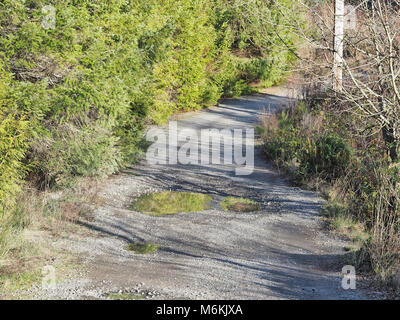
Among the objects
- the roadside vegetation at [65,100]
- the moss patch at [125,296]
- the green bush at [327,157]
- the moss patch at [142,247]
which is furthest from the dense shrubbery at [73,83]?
the green bush at [327,157]

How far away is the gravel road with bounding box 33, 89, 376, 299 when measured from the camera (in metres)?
6.13

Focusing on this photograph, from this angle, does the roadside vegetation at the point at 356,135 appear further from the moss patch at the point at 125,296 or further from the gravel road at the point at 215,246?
the moss patch at the point at 125,296

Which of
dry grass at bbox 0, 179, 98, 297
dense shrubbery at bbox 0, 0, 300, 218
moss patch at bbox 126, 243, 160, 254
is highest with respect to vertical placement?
dense shrubbery at bbox 0, 0, 300, 218

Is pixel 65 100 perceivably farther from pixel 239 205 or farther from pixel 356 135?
pixel 356 135

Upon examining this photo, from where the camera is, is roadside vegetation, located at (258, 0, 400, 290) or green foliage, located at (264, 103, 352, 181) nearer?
roadside vegetation, located at (258, 0, 400, 290)

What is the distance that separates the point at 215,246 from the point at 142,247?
1162mm

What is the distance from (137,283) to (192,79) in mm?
12423

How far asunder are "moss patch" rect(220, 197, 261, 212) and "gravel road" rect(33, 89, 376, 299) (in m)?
0.20

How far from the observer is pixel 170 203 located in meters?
10.1

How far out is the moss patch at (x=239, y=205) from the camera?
9.70 m

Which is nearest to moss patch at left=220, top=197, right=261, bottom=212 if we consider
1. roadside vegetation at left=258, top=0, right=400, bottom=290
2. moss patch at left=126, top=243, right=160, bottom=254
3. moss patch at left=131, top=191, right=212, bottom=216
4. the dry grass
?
moss patch at left=131, top=191, right=212, bottom=216

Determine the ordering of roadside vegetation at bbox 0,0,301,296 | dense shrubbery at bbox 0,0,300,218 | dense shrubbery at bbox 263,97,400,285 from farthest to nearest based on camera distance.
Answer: dense shrubbery at bbox 0,0,300,218
roadside vegetation at bbox 0,0,301,296
dense shrubbery at bbox 263,97,400,285

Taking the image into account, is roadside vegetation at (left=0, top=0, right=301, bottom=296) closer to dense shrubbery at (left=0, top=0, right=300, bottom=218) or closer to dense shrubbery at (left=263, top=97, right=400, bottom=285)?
dense shrubbery at (left=0, top=0, right=300, bottom=218)

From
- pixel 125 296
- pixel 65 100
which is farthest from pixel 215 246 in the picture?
pixel 65 100
